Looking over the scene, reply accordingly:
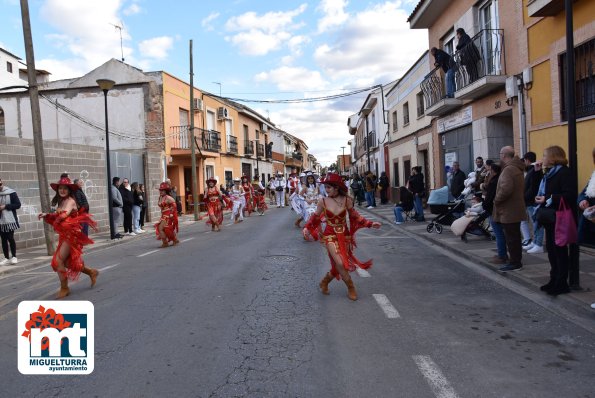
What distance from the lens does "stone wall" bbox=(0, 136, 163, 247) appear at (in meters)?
12.4

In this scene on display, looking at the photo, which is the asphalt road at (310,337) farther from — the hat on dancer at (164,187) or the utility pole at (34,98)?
the hat on dancer at (164,187)

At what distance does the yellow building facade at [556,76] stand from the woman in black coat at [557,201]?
306 cm

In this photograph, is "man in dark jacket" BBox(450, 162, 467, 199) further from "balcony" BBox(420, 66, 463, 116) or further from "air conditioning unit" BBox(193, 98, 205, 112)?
"air conditioning unit" BBox(193, 98, 205, 112)

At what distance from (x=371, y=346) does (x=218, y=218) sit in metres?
11.9

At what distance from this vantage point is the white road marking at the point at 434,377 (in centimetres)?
332

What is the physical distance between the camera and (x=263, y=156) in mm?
46156

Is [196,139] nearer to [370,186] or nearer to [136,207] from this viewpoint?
[370,186]

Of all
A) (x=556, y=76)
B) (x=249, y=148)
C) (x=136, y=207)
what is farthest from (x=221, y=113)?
(x=556, y=76)

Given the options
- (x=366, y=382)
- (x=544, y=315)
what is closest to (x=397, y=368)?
(x=366, y=382)

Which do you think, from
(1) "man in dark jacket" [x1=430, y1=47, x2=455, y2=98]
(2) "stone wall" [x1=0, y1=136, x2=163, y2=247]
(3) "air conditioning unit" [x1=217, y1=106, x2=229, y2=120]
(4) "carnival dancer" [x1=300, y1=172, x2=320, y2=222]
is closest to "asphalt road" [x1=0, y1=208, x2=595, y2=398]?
(2) "stone wall" [x1=0, y1=136, x2=163, y2=247]

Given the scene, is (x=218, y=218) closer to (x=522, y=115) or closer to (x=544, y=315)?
(x=522, y=115)

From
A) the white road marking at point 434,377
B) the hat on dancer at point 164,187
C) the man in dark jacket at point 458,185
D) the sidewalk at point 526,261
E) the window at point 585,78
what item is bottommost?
the white road marking at point 434,377

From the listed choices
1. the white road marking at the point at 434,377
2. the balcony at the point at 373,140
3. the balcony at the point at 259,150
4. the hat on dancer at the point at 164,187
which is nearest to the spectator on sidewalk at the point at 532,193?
the white road marking at the point at 434,377

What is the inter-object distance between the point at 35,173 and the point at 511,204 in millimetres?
11893
